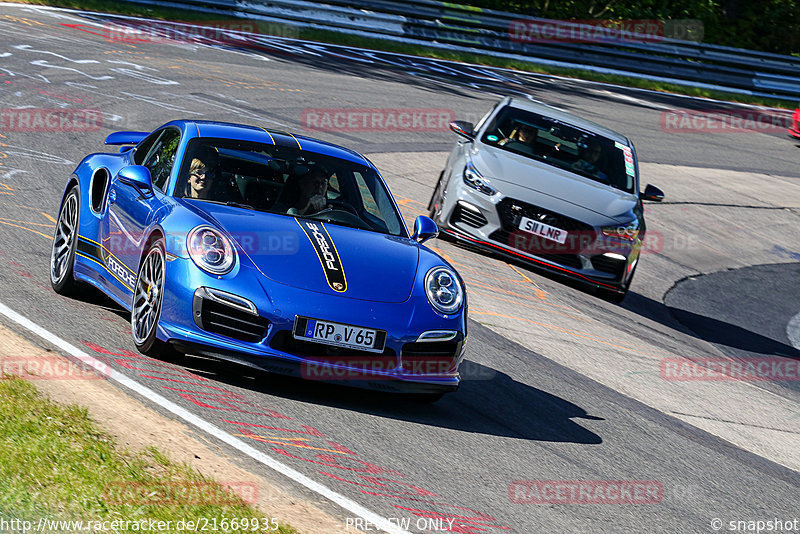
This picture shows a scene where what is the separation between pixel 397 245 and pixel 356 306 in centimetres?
97

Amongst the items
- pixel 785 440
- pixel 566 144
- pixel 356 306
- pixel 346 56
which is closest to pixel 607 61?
pixel 346 56

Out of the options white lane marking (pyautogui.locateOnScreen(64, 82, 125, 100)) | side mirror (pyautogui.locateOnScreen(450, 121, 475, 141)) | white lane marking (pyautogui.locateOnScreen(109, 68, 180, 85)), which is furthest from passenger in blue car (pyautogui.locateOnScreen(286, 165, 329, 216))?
white lane marking (pyautogui.locateOnScreen(109, 68, 180, 85))

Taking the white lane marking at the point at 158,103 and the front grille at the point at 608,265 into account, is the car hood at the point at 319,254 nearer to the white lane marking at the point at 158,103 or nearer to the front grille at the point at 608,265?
the front grille at the point at 608,265

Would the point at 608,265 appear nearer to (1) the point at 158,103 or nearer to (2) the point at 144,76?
(1) the point at 158,103

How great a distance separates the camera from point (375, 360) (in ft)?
19.7

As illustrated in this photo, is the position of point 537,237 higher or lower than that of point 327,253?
lower

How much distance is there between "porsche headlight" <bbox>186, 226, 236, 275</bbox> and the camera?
5926mm

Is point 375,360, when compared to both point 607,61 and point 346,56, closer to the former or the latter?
point 346,56

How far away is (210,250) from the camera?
19.7ft

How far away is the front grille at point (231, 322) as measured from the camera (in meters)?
5.81

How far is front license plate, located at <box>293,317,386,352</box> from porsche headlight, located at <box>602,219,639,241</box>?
5.21 meters

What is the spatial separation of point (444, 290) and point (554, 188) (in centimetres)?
463

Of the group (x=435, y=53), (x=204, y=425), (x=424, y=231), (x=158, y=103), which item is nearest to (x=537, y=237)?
(x=424, y=231)

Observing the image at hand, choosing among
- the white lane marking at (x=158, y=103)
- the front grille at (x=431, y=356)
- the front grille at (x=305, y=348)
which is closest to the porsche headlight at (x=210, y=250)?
the front grille at (x=305, y=348)
